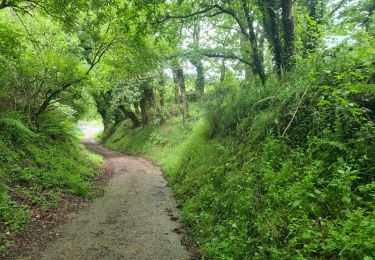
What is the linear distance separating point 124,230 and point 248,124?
13.5 ft

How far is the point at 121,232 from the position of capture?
607 cm

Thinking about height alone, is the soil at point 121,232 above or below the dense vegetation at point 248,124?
below

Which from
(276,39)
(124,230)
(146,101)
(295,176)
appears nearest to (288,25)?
(276,39)

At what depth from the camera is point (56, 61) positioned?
397 inches

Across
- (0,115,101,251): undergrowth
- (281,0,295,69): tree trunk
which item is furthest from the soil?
(281,0,295,69): tree trunk

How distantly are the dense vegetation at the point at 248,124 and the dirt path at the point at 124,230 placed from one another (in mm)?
603

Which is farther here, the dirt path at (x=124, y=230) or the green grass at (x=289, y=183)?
the dirt path at (x=124, y=230)

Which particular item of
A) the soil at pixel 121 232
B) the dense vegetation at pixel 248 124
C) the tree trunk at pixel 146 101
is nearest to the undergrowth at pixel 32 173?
the dense vegetation at pixel 248 124

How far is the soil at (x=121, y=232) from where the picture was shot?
201 inches

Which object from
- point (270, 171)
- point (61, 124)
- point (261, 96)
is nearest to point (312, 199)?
point (270, 171)

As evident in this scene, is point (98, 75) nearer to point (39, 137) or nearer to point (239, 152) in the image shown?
point (39, 137)

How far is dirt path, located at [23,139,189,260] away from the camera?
5137 mm

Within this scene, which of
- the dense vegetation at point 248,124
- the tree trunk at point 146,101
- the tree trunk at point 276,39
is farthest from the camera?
the tree trunk at point 146,101

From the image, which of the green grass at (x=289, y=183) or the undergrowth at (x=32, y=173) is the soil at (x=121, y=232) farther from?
the undergrowth at (x=32, y=173)
